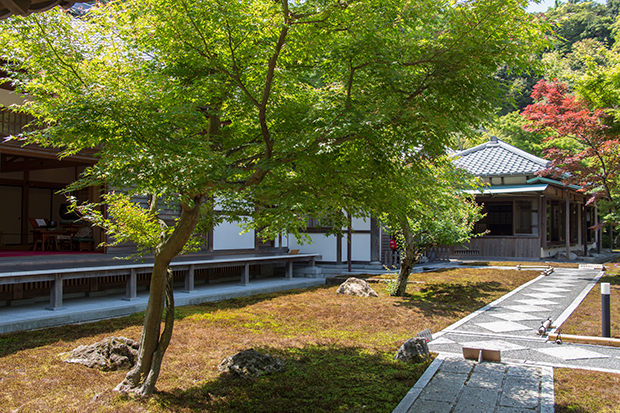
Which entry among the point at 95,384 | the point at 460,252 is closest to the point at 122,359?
the point at 95,384

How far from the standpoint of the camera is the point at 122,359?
5.61m

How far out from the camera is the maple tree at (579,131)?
13.5 m

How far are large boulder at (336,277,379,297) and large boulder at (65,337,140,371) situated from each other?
6108mm

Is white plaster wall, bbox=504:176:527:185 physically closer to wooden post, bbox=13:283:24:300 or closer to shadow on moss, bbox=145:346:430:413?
shadow on moss, bbox=145:346:430:413

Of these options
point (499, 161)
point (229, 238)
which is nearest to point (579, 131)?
point (499, 161)

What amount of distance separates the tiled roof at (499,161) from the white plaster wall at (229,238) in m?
11.5

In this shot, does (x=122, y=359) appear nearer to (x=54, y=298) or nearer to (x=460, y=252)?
(x=54, y=298)

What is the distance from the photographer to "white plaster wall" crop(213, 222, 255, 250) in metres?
13.3

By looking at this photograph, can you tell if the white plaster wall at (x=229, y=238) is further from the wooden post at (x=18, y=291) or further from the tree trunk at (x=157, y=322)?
the tree trunk at (x=157, y=322)

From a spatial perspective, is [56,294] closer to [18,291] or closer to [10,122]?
[18,291]

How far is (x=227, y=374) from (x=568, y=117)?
13313mm

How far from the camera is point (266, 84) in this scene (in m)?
4.14

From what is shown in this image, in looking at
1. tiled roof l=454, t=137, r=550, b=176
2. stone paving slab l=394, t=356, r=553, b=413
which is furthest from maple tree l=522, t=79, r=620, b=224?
stone paving slab l=394, t=356, r=553, b=413

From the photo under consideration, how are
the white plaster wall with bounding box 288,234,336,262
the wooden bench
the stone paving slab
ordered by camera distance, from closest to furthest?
1. the stone paving slab
2. the wooden bench
3. the white plaster wall with bounding box 288,234,336,262
